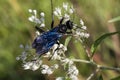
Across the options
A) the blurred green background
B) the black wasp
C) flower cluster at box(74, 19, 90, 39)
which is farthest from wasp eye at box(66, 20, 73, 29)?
the blurred green background

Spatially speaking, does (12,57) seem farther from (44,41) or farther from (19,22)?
(44,41)

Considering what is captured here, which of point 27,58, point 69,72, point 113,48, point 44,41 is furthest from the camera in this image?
point 113,48

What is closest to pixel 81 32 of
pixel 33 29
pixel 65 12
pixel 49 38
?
pixel 65 12

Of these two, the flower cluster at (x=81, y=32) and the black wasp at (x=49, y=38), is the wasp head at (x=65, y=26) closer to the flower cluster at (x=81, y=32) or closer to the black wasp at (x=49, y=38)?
the black wasp at (x=49, y=38)

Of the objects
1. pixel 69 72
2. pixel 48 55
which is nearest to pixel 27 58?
pixel 48 55

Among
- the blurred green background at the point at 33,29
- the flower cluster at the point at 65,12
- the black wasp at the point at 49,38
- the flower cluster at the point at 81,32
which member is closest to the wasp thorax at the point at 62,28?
the black wasp at the point at 49,38
